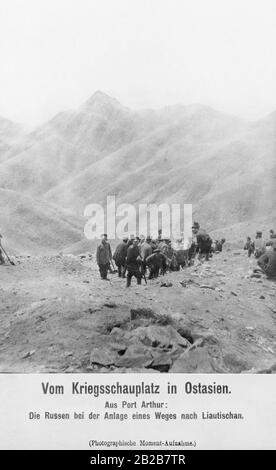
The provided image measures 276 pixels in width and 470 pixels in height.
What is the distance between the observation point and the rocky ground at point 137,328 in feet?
27.3

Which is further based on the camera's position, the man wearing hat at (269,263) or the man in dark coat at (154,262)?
the man in dark coat at (154,262)

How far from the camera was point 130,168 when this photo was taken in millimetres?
95125

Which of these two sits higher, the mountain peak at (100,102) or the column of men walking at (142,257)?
the mountain peak at (100,102)

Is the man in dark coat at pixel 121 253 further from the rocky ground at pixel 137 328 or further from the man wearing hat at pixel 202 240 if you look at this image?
the man wearing hat at pixel 202 240

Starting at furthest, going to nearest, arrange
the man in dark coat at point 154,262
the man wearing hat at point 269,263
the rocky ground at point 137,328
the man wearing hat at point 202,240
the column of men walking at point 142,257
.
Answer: the man wearing hat at point 202,240
the man in dark coat at point 154,262
the man wearing hat at point 269,263
the column of men walking at point 142,257
the rocky ground at point 137,328

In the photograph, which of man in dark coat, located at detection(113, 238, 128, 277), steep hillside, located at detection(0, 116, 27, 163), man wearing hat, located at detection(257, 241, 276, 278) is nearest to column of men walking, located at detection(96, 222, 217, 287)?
man in dark coat, located at detection(113, 238, 128, 277)

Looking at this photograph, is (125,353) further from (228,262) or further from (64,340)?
(228,262)

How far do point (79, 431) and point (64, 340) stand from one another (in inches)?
95.9

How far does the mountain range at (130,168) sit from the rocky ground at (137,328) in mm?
21900

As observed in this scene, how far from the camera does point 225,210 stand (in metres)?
52.9

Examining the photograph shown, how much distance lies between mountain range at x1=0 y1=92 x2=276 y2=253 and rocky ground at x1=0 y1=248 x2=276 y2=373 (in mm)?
21900

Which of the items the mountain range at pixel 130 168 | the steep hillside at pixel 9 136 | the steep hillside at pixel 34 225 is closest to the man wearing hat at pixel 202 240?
the mountain range at pixel 130 168

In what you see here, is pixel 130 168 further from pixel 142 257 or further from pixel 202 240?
pixel 142 257
